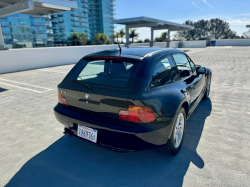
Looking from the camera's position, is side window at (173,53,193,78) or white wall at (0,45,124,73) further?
white wall at (0,45,124,73)

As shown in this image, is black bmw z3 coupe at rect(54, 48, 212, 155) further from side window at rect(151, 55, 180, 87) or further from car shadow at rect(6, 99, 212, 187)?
car shadow at rect(6, 99, 212, 187)

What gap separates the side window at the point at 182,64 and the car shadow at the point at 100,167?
1.15 meters

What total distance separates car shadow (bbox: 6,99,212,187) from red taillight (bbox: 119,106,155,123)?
2.41ft

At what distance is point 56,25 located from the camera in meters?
76.4

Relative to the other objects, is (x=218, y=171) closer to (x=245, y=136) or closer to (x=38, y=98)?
(x=245, y=136)

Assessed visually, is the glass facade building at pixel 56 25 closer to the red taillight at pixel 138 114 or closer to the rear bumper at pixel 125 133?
the rear bumper at pixel 125 133

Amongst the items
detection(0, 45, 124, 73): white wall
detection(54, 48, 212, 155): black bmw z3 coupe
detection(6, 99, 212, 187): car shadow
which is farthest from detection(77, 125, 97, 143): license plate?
detection(0, 45, 124, 73): white wall

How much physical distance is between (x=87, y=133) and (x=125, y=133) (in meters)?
0.57

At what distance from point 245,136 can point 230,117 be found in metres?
0.82

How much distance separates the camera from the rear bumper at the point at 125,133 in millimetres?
2043

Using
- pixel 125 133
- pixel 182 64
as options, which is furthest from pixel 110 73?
pixel 182 64

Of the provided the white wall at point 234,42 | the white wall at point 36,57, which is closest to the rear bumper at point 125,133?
the white wall at point 36,57

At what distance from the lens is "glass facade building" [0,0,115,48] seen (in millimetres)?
62281

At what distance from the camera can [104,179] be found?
218 centimetres
